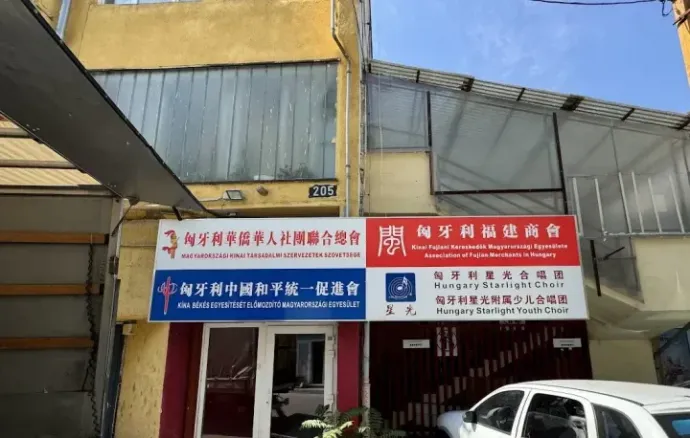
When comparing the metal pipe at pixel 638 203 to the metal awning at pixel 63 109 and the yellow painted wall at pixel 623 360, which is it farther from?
the metal awning at pixel 63 109

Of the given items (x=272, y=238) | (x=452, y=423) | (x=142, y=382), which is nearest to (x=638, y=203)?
(x=452, y=423)

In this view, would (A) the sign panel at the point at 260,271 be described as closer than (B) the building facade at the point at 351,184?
Yes

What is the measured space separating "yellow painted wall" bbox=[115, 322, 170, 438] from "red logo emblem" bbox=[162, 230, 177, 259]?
1171 mm

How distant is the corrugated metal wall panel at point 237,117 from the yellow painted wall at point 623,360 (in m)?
6.00

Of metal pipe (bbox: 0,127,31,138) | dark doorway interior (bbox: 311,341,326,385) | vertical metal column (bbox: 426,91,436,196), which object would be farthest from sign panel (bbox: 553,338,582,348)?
metal pipe (bbox: 0,127,31,138)

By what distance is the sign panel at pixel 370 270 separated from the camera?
688 cm

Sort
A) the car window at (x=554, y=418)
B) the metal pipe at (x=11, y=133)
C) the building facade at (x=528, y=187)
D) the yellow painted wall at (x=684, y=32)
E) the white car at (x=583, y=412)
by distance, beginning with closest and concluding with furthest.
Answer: the white car at (x=583, y=412) → the car window at (x=554, y=418) → the metal pipe at (x=11, y=133) → the building facade at (x=528, y=187) → the yellow painted wall at (x=684, y=32)

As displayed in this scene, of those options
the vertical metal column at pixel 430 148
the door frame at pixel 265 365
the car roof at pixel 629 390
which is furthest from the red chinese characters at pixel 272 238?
the car roof at pixel 629 390

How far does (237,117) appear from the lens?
28.4 feet

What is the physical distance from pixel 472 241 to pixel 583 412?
3.31 m

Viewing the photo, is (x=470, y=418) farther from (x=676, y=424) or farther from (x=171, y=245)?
(x=171, y=245)

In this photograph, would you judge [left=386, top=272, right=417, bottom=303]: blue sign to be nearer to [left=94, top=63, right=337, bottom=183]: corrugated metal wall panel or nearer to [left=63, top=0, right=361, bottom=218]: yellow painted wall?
[left=94, top=63, right=337, bottom=183]: corrugated metal wall panel

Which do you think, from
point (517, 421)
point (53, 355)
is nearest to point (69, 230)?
point (53, 355)

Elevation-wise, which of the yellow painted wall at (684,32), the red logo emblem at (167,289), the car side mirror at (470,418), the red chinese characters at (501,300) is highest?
the yellow painted wall at (684,32)
